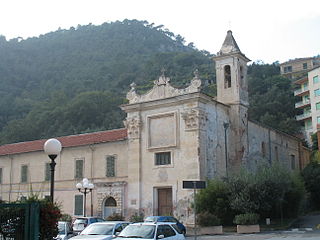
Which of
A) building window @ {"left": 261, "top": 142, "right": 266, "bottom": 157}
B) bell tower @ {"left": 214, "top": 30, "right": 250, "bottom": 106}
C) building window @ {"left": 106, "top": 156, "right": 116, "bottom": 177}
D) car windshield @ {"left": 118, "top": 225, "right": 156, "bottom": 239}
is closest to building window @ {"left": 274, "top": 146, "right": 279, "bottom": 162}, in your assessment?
building window @ {"left": 261, "top": 142, "right": 266, "bottom": 157}

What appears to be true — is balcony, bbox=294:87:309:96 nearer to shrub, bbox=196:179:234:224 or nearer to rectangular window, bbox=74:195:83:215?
shrub, bbox=196:179:234:224

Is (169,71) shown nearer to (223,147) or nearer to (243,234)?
(223,147)

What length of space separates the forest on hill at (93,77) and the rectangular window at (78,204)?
1457 inches

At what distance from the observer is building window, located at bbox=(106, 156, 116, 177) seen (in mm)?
34656

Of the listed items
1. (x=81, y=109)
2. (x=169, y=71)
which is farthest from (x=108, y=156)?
(x=169, y=71)

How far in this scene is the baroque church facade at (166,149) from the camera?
99.4 ft

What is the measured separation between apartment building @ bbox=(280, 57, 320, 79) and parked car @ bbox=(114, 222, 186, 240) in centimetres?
8848

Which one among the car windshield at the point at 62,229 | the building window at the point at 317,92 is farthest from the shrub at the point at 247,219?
the building window at the point at 317,92

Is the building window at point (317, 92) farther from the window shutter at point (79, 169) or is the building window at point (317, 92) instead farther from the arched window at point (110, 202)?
the arched window at point (110, 202)

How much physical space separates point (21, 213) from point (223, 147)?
77.8 ft

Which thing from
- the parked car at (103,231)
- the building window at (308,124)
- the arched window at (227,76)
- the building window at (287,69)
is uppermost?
the building window at (287,69)

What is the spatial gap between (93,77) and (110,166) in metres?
75.9

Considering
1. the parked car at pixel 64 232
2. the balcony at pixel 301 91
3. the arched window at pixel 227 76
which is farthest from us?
the balcony at pixel 301 91

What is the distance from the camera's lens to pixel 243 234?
25.1 metres
